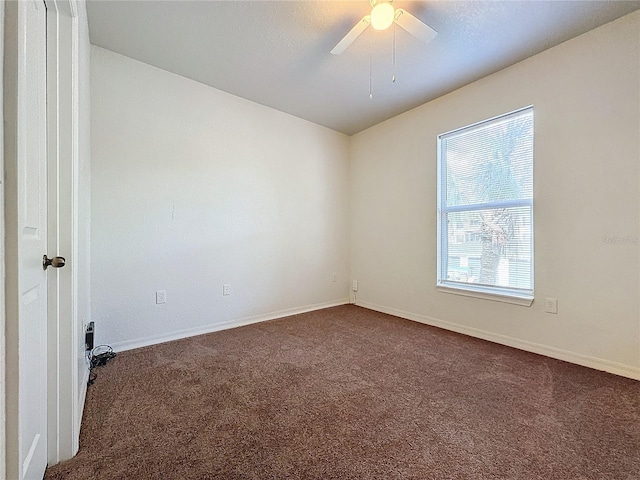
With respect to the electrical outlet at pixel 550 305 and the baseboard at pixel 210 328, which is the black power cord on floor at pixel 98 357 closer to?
the baseboard at pixel 210 328

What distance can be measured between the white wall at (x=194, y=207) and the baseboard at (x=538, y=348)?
1.39 metres

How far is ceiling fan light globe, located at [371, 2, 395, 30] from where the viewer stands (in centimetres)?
167

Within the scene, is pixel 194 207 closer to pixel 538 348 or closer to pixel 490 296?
pixel 490 296

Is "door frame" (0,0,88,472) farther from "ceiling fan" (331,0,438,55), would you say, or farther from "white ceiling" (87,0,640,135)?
"ceiling fan" (331,0,438,55)

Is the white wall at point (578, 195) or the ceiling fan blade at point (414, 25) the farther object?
the white wall at point (578, 195)

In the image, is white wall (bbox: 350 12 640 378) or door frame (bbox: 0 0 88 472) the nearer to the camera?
door frame (bbox: 0 0 88 472)

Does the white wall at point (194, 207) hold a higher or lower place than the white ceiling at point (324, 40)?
lower

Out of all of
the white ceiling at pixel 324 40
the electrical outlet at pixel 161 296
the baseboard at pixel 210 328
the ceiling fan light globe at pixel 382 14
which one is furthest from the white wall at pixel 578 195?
the electrical outlet at pixel 161 296

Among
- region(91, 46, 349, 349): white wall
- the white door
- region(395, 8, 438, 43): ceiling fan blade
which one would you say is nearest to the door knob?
the white door

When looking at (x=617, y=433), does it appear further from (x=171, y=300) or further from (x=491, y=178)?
(x=171, y=300)

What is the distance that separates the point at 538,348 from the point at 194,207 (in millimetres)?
3286

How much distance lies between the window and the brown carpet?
663 millimetres

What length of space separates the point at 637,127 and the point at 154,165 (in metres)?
3.68

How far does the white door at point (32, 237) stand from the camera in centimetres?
79
